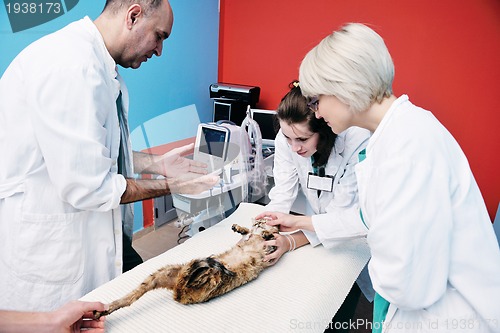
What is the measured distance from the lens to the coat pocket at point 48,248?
1.21 meters

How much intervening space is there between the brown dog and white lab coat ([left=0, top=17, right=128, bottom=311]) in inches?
13.3

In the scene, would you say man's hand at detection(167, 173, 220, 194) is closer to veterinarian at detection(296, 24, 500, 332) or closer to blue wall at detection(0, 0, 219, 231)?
veterinarian at detection(296, 24, 500, 332)

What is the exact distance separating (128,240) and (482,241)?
4.77 ft

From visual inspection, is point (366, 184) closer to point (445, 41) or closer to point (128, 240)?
point (128, 240)

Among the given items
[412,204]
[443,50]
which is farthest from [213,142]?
[443,50]

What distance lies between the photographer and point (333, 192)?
1714mm

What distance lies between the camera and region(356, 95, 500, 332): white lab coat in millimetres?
843

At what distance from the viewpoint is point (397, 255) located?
0.86m

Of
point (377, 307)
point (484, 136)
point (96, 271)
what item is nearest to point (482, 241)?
point (377, 307)

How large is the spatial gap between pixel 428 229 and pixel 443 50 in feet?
8.59

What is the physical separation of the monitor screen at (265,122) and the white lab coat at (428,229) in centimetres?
229

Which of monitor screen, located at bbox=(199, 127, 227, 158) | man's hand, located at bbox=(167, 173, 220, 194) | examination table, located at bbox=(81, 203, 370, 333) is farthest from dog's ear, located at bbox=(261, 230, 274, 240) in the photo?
monitor screen, located at bbox=(199, 127, 227, 158)

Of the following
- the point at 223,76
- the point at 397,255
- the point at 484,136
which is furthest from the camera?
the point at 223,76

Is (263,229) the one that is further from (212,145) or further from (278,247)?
(212,145)
